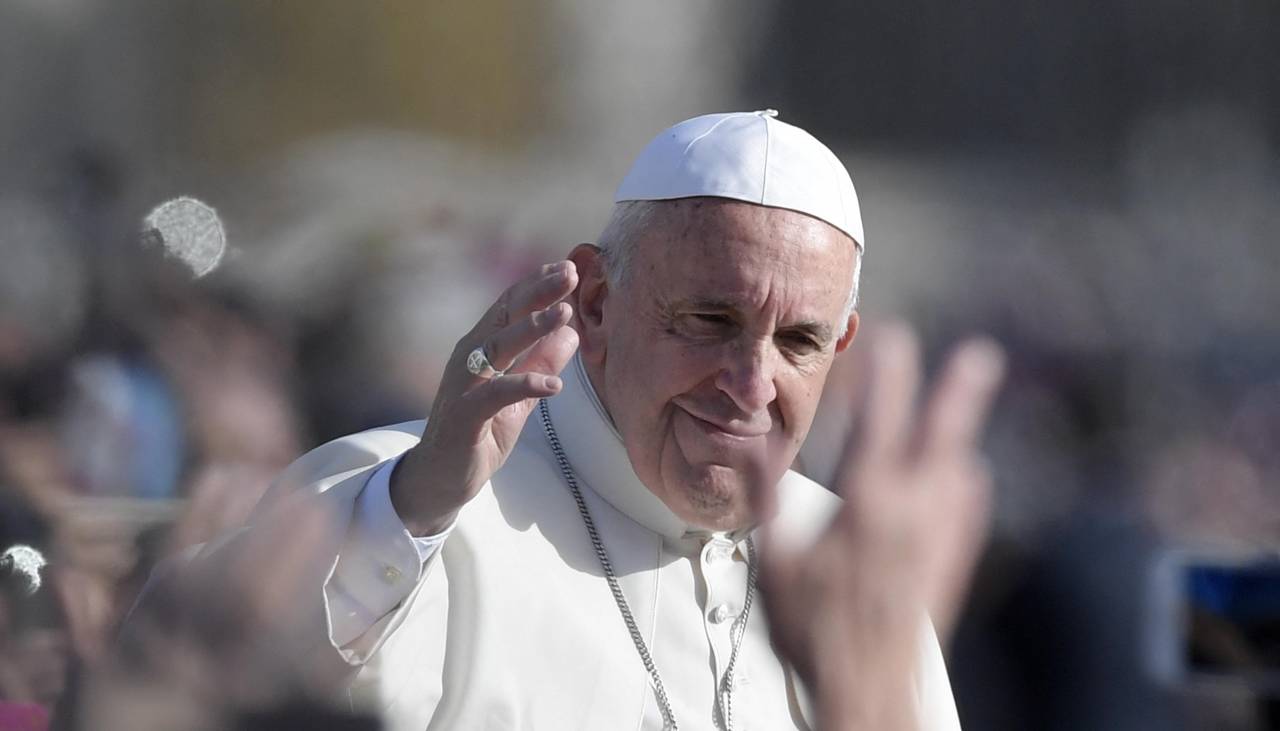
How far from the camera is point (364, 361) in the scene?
460cm

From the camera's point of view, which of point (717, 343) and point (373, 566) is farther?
point (717, 343)

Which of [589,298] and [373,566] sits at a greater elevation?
[589,298]

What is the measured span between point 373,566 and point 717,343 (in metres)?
0.72

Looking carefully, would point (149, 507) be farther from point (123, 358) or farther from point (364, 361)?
point (364, 361)

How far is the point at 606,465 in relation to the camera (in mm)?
2895

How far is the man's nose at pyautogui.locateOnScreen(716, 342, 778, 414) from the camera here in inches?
100

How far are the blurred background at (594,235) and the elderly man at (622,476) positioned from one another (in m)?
0.40

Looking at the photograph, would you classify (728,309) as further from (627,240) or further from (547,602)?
(547,602)

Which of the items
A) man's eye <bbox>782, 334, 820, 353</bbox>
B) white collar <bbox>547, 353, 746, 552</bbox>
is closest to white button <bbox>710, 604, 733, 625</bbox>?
white collar <bbox>547, 353, 746, 552</bbox>

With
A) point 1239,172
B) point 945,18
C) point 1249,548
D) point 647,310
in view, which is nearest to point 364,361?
point 647,310

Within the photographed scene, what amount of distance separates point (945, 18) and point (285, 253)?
2730 millimetres

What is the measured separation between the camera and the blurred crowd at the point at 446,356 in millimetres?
3156

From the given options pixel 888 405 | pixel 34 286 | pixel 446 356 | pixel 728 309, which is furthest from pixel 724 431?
pixel 34 286

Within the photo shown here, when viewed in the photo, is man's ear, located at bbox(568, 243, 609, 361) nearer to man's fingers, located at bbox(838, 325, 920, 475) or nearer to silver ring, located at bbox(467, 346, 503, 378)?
silver ring, located at bbox(467, 346, 503, 378)
